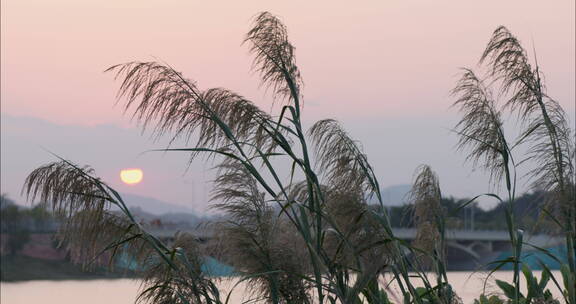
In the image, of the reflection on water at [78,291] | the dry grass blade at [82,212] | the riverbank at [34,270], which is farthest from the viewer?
the riverbank at [34,270]

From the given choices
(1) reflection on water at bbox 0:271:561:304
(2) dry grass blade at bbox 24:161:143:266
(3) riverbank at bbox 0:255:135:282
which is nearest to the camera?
(2) dry grass blade at bbox 24:161:143:266

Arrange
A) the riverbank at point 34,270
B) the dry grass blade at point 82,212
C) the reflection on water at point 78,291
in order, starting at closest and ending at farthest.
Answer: the dry grass blade at point 82,212 < the reflection on water at point 78,291 < the riverbank at point 34,270

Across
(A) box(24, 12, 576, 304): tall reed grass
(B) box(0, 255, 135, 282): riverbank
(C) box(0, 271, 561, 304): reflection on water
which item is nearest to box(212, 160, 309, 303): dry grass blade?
(A) box(24, 12, 576, 304): tall reed grass

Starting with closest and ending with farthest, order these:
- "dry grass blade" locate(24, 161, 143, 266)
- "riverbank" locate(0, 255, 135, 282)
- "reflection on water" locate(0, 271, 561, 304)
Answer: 1. "dry grass blade" locate(24, 161, 143, 266)
2. "reflection on water" locate(0, 271, 561, 304)
3. "riverbank" locate(0, 255, 135, 282)

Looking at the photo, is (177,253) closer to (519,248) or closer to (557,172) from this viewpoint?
(519,248)

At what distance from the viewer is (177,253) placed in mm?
5699

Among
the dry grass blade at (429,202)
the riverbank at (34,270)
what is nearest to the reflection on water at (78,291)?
the riverbank at (34,270)

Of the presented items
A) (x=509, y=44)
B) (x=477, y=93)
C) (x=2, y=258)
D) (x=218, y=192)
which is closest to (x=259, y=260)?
(x=218, y=192)

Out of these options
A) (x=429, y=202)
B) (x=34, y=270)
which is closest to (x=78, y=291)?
(x=34, y=270)

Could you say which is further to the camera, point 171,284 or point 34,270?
point 34,270

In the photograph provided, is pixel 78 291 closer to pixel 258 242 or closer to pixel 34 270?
pixel 34 270

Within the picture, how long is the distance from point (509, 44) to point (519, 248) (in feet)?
5.41

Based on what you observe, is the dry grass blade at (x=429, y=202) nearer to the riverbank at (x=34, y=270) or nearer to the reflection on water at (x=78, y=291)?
the reflection on water at (x=78, y=291)

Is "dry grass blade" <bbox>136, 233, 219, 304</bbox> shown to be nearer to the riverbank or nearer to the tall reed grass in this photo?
the tall reed grass
